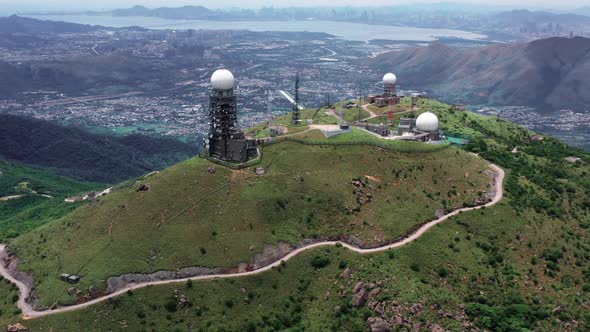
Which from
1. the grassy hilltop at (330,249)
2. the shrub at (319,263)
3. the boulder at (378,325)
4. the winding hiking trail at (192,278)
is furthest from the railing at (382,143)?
the boulder at (378,325)

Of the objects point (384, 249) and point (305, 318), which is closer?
point (305, 318)

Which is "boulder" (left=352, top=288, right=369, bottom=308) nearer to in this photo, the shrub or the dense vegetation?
the shrub

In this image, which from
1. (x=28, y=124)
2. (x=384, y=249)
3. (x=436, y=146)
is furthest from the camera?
(x=28, y=124)

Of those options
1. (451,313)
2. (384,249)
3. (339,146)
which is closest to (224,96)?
(339,146)

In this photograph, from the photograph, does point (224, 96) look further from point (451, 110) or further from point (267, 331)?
point (451, 110)

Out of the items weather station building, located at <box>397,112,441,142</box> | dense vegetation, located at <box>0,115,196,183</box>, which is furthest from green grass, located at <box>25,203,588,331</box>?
dense vegetation, located at <box>0,115,196,183</box>

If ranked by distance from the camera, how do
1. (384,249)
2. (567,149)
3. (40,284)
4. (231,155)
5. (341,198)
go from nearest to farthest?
(40,284), (384,249), (341,198), (231,155), (567,149)
